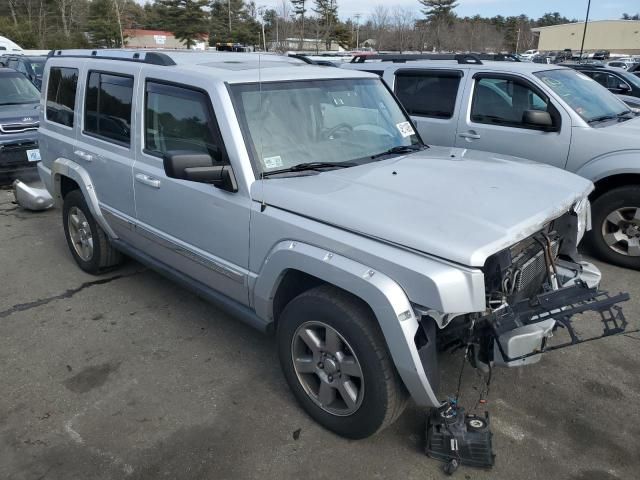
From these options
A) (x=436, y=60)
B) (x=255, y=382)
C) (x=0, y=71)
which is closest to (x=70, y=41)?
(x=0, y=71)

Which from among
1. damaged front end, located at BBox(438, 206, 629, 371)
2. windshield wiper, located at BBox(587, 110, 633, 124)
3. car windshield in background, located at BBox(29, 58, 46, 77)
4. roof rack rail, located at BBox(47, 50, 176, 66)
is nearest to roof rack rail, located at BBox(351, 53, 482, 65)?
windshield wiper, located at BBox(587, 110, 633, 124)

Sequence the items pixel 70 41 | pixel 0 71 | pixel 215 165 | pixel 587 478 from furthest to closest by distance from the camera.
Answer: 1. pixel 70 41
2. pixel 0 71
3. pixel 215 165
4. pixel 587 478

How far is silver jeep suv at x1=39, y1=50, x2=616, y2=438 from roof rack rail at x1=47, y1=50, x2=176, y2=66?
0.02m

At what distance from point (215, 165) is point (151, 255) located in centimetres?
131

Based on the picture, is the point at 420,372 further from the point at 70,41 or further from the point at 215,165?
the point at 70,41

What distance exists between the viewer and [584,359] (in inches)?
140

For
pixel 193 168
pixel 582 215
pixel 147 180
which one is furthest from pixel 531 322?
pixel 147 180

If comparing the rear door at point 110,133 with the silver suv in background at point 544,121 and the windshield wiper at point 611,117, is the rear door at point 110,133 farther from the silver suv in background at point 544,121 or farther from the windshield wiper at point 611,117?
the windshield wiper at point 611,117

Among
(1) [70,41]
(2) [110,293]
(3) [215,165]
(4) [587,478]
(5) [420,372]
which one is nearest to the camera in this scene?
(5) [420,372]

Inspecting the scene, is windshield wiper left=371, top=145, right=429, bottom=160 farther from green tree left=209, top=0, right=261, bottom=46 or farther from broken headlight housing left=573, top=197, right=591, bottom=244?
green tree left=209, top=0, right=261, bottom=46

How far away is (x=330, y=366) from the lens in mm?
2717

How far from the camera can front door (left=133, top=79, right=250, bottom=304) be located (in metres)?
3.11

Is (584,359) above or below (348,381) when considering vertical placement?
below

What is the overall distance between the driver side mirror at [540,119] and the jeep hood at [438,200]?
6.79ft
